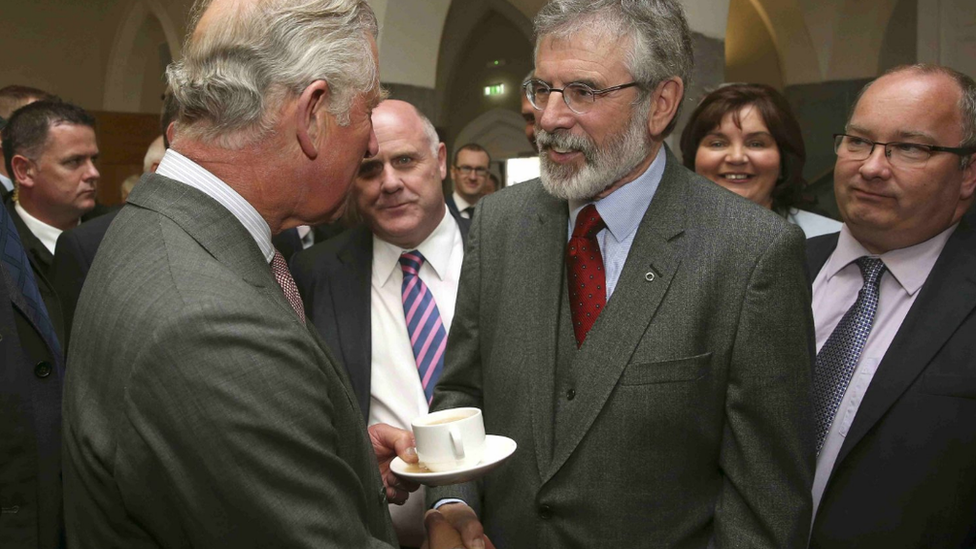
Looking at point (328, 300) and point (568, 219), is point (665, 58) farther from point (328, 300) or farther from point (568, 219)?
point (328, 300)

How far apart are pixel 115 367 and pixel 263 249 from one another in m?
0.32

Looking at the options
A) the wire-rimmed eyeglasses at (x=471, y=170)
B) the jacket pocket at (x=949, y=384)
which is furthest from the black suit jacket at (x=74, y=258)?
the wire-rimmed eyeglasses at (x=471, y=170)

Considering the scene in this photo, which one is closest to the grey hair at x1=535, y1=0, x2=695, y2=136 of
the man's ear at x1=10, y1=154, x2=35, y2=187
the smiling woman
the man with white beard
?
the man with white beard

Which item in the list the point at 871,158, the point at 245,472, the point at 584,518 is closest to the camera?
the point at 245,472

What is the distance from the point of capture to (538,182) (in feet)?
6.10

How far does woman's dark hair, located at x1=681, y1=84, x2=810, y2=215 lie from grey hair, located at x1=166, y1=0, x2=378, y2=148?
201 centimetres

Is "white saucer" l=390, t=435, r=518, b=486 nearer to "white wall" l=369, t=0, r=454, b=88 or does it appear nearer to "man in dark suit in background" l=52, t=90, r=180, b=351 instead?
"man in dark suit in background" l=52, t=90, r=180, b=351

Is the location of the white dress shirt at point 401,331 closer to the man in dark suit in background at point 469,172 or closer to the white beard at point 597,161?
the white beard at point 597,161

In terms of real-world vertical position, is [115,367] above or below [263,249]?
below

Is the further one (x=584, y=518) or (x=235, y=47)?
(x=584, y=518)

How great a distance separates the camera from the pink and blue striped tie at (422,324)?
222 cm

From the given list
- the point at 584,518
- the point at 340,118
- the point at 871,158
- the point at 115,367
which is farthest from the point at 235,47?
the point at 871,158

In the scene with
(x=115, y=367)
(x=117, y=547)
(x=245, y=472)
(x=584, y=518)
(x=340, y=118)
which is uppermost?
(x=340, y=118)

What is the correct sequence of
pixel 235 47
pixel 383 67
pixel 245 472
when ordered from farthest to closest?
1. pixel 383 67
2. pixel 235 47
3. pixel 245 472
